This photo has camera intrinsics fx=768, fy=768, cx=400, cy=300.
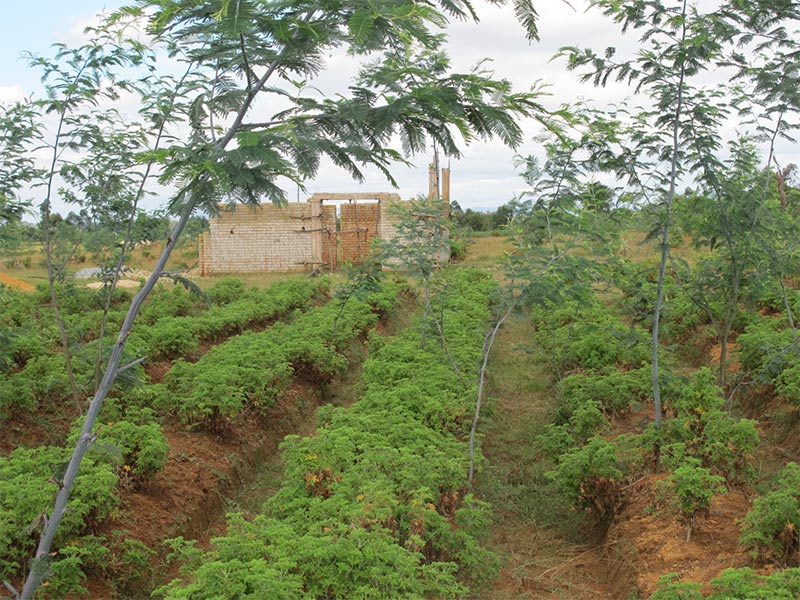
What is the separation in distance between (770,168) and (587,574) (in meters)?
5.01

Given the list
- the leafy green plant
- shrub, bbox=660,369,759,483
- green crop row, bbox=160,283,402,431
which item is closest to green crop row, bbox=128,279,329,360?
green crop row, bbox=160,283,402,431

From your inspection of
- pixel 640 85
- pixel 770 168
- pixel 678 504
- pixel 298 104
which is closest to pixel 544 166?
pixel 640 85

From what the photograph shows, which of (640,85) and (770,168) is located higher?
(640,85)

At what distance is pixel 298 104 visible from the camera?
351 centimetres

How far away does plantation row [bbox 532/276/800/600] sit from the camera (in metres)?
4.62

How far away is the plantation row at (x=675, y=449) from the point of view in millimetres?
4621

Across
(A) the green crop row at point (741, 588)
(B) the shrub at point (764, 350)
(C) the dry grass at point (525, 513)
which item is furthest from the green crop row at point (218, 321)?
(B) the shrub at point (764, 350)

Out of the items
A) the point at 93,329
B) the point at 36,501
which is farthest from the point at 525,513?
the point at 93,329

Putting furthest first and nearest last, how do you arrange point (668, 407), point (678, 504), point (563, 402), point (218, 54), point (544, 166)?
point (563, 402) < point (544, 166) < point (668, 407) < point (678, 504) < point (218, 54)

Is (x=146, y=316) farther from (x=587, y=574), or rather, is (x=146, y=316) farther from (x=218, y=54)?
(x=218, y=54)

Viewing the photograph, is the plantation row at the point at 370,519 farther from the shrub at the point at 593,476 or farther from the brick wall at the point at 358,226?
the brick wall at the point at 358,226

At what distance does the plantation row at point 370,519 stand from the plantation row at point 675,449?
105 centimetres

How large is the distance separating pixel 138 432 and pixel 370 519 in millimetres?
2685

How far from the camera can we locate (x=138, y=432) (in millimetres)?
6250
